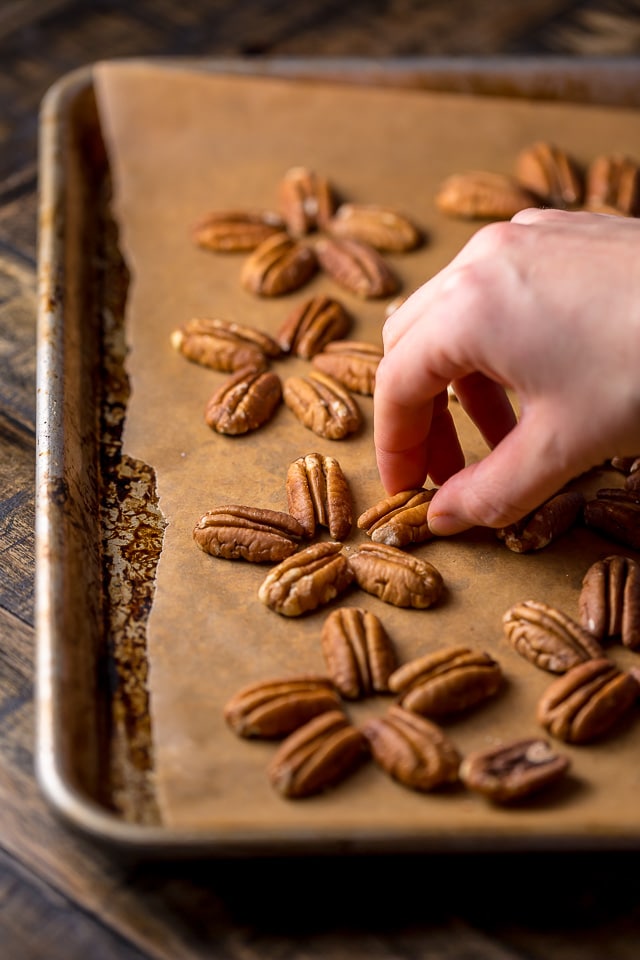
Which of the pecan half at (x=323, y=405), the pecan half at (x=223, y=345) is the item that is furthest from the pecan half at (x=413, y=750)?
the pecan half at (x=223, y=345)

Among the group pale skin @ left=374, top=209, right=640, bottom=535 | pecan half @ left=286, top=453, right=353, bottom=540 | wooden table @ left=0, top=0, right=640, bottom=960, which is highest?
pale skin @ left=374, top=209, right=640, bottom=535

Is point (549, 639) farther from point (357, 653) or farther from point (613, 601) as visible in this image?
point (357, 653)

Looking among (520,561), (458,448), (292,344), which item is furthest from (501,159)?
(520,561)

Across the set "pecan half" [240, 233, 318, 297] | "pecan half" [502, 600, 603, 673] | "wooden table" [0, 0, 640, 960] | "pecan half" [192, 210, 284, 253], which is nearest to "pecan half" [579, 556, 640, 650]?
"pecan half" [502, 600, 603, 673]

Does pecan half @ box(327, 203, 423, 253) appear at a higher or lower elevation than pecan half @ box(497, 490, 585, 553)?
higher

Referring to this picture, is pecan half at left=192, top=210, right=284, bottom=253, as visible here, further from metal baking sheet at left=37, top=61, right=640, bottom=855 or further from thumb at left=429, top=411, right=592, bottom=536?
thumb at left=429, top=411, right=592, bottom=536

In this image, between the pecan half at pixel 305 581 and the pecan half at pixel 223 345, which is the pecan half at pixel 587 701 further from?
the pecan half at pixel 223 345
